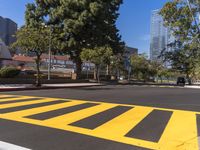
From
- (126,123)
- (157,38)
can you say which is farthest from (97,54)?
(126,123)

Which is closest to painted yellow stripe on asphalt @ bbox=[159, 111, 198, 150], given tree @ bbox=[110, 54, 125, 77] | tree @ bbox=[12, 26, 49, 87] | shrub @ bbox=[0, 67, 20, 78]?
tree @ bbox=[12, 26, 49, 87]

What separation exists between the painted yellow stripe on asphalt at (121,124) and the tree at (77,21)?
121 feet

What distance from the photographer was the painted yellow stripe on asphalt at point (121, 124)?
8.39 m

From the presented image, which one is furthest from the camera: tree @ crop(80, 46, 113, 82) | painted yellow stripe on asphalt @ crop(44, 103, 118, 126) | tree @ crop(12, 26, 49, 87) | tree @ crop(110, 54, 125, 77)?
tree @ crop(110, 54, 125, 77)

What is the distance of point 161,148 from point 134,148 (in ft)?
1.74

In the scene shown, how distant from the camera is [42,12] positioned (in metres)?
51.3

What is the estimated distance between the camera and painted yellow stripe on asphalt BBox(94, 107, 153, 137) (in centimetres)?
839

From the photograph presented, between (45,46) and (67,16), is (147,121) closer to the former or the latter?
(45,46)

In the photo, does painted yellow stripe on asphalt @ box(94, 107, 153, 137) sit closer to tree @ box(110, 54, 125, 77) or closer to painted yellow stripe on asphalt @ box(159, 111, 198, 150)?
painted yellow stripe on asphalt @ box(159, 111, 198, 150)

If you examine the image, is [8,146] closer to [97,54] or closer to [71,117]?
[71,117]

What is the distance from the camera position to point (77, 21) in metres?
47.8

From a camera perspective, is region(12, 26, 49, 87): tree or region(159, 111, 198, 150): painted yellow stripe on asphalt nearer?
region(159, 111, 198, 150): painted yellow stripe on asphalt

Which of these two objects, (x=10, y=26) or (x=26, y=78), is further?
(x=10, y=26)

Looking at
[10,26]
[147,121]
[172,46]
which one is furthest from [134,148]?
[10,26]
